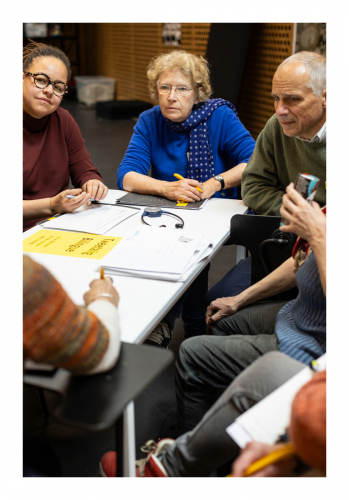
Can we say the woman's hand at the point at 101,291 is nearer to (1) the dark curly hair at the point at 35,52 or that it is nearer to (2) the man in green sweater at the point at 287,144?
(2) the man in green sweater at the point at 287,144

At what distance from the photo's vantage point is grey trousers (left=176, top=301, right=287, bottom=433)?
4.56 feet

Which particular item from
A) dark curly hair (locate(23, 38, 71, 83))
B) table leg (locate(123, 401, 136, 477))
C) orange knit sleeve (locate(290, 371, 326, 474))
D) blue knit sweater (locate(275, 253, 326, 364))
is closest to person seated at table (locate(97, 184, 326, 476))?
blue knit sweater (locate(275, 253, 326, 364))

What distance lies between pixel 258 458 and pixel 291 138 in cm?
124

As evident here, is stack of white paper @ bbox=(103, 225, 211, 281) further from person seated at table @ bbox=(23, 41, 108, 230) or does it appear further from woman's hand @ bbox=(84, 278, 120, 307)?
person seated at table @ bbox=(23, 41, 108, 230)

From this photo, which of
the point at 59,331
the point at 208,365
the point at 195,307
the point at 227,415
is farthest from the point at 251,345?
the point at 195,307

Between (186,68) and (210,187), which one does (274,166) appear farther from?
(186,68)

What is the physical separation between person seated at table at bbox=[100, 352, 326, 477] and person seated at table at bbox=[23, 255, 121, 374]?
312 millimetres

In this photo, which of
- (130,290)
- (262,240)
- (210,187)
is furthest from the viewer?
(210,187)

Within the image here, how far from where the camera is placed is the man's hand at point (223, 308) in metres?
1.71

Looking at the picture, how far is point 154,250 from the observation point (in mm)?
1533

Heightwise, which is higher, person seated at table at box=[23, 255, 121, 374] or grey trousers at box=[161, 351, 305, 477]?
person seated at table at box=[23, 255, 121, 374]

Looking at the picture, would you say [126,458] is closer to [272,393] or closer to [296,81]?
[272,393]

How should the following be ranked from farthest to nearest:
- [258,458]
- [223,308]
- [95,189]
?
[95,189]
[223,308]
[258,458]
